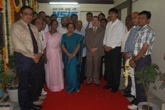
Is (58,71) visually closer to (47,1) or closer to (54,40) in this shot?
(54,40)

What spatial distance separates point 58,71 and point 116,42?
132 centimetres

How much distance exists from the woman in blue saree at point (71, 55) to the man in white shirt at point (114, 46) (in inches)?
22.3

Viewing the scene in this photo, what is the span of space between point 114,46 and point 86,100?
3.81 ft

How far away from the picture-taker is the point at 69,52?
12.0 ft

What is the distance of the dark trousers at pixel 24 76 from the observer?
2529 mm

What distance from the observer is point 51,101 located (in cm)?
324

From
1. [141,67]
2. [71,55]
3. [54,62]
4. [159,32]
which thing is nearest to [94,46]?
[71,55]

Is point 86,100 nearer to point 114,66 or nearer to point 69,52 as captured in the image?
point 114,66

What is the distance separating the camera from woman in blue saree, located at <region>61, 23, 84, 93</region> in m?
3.62

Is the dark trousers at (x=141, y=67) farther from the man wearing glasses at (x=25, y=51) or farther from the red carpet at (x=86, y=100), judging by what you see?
the man wearing glasses at (x=25, y=51)

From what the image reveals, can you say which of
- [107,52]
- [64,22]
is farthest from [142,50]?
[64,22]

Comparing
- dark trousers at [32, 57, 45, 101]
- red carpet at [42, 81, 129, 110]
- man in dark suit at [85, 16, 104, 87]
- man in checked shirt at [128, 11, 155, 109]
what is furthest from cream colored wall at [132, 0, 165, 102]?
dark trousers at [32, 57, 45, 101]

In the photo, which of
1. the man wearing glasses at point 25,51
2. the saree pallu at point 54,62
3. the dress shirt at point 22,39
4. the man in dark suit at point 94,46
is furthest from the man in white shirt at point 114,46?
the dress shirt at point 22,39

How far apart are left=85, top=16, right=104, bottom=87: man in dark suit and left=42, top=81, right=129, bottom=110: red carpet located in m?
0.48
